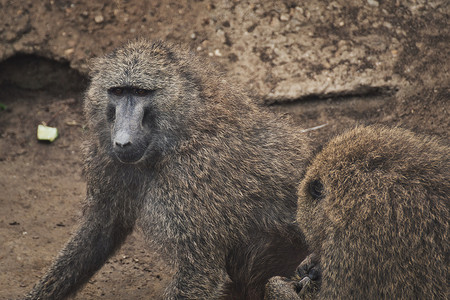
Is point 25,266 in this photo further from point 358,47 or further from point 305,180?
point 358,47

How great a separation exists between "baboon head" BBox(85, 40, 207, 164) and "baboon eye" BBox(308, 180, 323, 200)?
3.28ft

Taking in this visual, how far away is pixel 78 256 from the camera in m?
5.34

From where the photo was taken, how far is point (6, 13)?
7.58 metres

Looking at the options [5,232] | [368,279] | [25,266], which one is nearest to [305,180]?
[368,279]

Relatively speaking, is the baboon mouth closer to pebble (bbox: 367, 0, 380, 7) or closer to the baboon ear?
the baboon ear

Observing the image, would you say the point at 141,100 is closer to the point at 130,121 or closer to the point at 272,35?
the point at 130,121

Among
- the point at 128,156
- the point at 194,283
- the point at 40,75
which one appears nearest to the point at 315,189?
the point at 194,283

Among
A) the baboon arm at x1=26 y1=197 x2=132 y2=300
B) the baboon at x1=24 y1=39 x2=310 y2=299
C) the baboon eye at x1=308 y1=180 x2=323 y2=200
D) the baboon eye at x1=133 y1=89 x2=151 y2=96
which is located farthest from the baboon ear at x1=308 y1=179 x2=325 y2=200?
the baboon arm at x1=26 y1=197 x2=132 y2=300

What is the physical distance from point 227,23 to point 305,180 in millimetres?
3197

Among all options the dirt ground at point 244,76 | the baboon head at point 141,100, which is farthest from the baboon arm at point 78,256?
the dirt ground at point 244,76

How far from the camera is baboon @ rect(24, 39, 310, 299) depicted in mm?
4777

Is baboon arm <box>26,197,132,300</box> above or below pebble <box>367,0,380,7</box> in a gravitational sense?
below

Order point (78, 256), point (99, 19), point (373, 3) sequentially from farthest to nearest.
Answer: point (99, 19), point (373, 3), point (78, 256)

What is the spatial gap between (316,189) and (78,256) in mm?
1980
